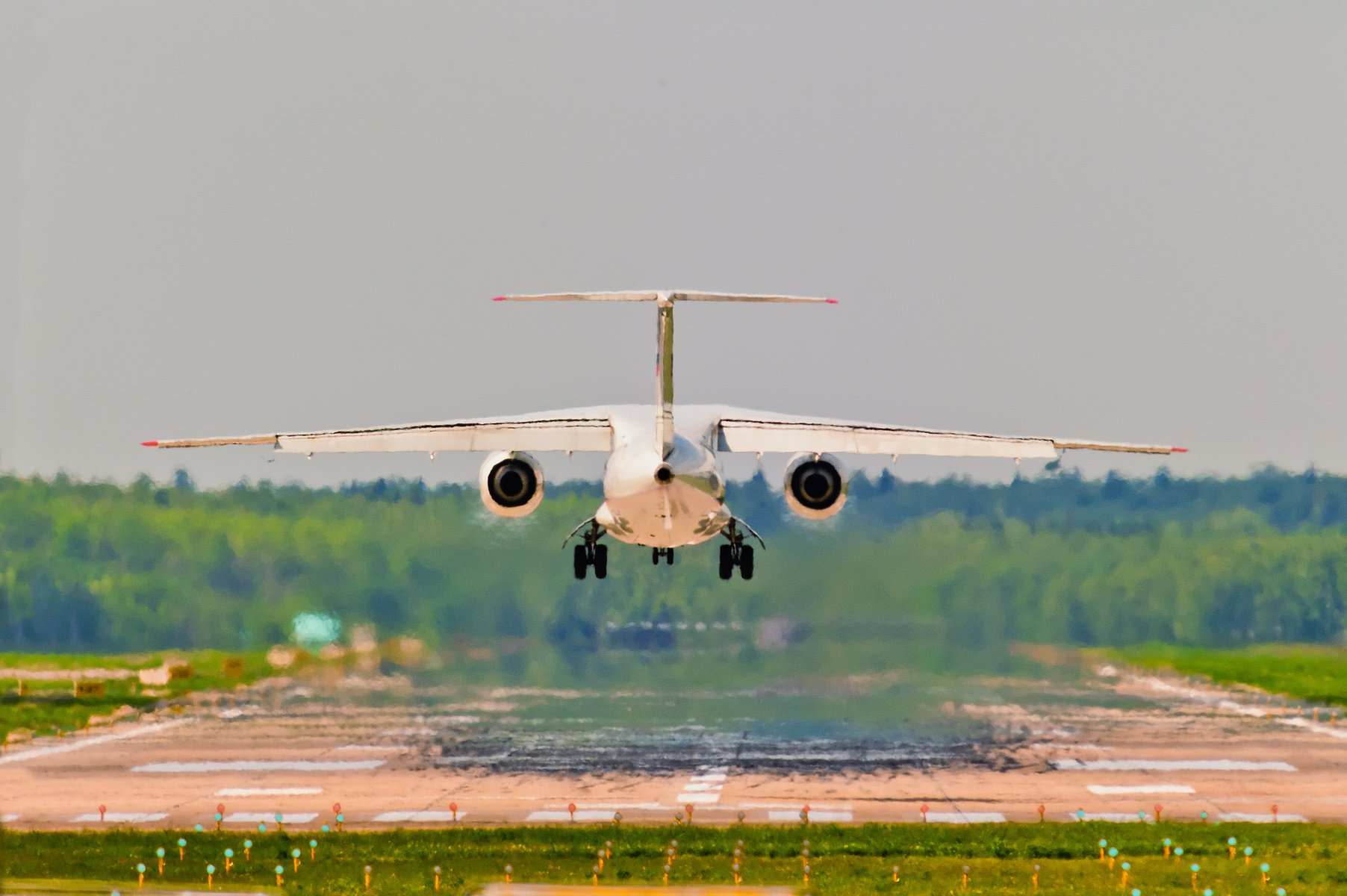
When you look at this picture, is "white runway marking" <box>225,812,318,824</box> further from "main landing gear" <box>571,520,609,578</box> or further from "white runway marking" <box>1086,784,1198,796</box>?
"white runway marking" <box>1086,784,1198,796</box>

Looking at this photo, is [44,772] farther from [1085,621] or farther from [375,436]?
[1085,621]

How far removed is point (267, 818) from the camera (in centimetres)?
3117

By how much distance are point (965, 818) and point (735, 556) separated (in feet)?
20.1

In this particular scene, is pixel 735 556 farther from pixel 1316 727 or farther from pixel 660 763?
pixel 1316 727

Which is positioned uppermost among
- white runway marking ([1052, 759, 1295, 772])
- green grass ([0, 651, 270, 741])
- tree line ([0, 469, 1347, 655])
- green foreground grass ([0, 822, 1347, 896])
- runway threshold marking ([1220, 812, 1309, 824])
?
tree line ([0, 469, 1347, 655])

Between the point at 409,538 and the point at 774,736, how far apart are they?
9580 millimetres

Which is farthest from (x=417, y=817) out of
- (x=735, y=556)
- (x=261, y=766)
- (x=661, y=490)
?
(x=661, y=490)

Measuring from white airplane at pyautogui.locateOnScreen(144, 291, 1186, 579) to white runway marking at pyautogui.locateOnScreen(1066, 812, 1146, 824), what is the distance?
19.4ft

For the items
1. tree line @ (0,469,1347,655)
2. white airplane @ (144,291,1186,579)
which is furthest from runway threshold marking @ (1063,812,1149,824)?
tree line @ (0,469,1347,655)

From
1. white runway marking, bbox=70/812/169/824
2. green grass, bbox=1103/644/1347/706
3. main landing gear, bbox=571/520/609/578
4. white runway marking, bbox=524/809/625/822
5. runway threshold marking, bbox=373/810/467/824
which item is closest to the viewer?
white runway marking, bbox=524/809/625/822

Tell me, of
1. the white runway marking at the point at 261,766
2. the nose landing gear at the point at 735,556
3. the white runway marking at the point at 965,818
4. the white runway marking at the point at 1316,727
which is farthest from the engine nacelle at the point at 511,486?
the white runway marking at the point at 1316,727

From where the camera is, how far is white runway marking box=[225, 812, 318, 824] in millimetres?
30750

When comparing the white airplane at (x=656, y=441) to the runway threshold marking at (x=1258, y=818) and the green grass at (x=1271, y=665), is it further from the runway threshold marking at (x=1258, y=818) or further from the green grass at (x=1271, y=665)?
the green grass at (x=1271, y=665)

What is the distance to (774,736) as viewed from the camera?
131ft
